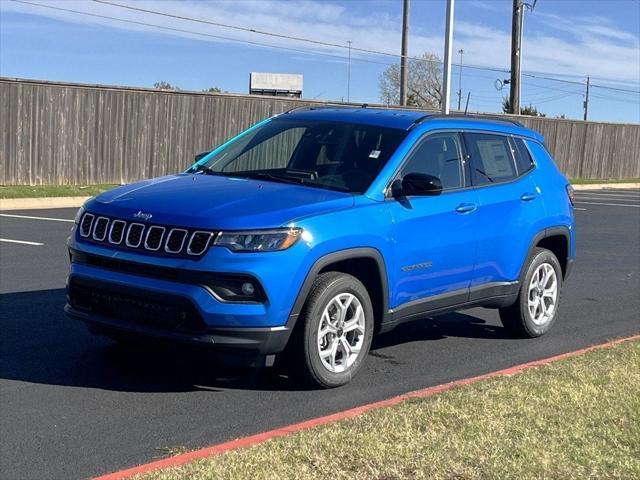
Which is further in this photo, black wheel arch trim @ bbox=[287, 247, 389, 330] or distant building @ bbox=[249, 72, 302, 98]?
distant building @ bbox=[249, 72, 302, 98]

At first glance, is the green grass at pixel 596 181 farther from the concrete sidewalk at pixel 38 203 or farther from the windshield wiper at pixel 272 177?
the windshield wiper at pixel 272 177

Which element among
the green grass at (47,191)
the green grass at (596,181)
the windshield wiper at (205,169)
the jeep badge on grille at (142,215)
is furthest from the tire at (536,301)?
the green grass at (596,181)

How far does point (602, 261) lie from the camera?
13.7 metres

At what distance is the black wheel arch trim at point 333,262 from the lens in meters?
5.91

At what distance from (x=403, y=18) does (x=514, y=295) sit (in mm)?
30878

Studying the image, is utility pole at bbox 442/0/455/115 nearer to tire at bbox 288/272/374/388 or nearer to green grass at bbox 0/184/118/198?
green grass at bbox 0/184/118/198

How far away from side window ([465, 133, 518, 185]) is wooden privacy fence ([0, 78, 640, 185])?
50.7 feet

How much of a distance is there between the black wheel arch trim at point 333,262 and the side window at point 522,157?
2257 millimetres

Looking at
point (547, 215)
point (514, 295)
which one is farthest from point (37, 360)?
point (547, 215)

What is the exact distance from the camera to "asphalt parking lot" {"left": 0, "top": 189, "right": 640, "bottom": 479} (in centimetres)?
512

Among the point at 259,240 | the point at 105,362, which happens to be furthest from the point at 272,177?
the point at 105,362

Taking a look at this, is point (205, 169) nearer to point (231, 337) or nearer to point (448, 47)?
point (231, 337)

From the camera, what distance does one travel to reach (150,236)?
582cm

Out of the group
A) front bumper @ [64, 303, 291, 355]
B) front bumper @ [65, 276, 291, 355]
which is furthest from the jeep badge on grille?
front bumper @ [64, 303, 291, 355]
